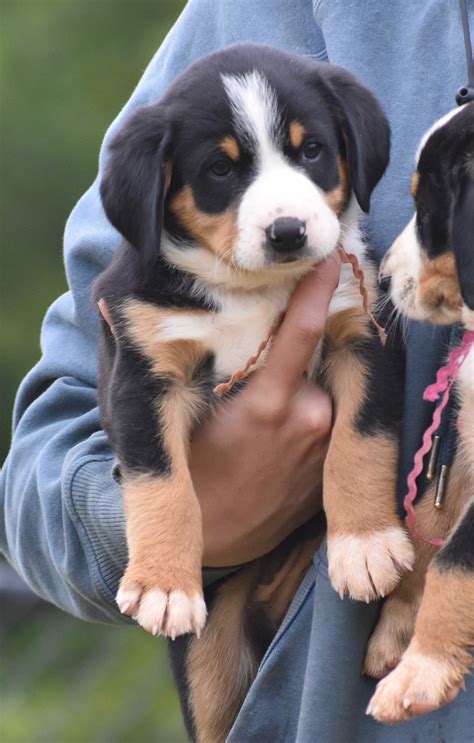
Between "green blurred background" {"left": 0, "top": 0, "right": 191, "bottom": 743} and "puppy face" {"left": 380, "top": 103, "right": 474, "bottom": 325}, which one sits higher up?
"puppy face" {"left": 380, "top": 103, "right": 474, "bottom": 325}

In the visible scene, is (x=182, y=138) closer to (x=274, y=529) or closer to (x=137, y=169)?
(x=137, y=169)

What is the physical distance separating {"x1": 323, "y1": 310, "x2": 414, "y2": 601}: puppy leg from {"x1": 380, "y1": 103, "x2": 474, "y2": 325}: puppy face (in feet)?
0.45

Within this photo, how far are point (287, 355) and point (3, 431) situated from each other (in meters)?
13.3

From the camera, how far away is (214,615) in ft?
11.0

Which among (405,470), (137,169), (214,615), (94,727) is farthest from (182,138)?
(94,727)

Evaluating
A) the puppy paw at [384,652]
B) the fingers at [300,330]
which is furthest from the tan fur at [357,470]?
the puppy paw at [384,652]

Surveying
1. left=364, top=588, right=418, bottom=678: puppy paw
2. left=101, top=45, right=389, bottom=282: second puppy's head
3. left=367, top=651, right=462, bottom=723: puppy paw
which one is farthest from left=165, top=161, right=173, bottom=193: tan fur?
left=367, top=651, right=462, bottom=723: puppy paw

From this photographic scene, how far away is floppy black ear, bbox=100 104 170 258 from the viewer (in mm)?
3045

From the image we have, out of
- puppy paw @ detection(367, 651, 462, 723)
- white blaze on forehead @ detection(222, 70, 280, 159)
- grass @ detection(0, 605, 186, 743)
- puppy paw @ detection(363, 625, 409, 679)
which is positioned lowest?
grass @ detection(0, 605, 186, 743)

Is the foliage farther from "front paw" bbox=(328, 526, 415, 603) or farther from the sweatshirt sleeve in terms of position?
"front paw" bbox=(328, 526, 415, 603)

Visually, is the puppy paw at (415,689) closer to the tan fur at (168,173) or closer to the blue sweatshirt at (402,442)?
the blue sweatshirt at (402,442)

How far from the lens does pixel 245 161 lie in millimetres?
3027

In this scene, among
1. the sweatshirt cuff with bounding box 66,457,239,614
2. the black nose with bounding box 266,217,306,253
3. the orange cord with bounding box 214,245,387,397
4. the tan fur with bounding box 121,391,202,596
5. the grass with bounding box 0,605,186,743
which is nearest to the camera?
the black nose with bounding box 266,217,306,253

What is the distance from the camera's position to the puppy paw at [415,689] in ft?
9.02
